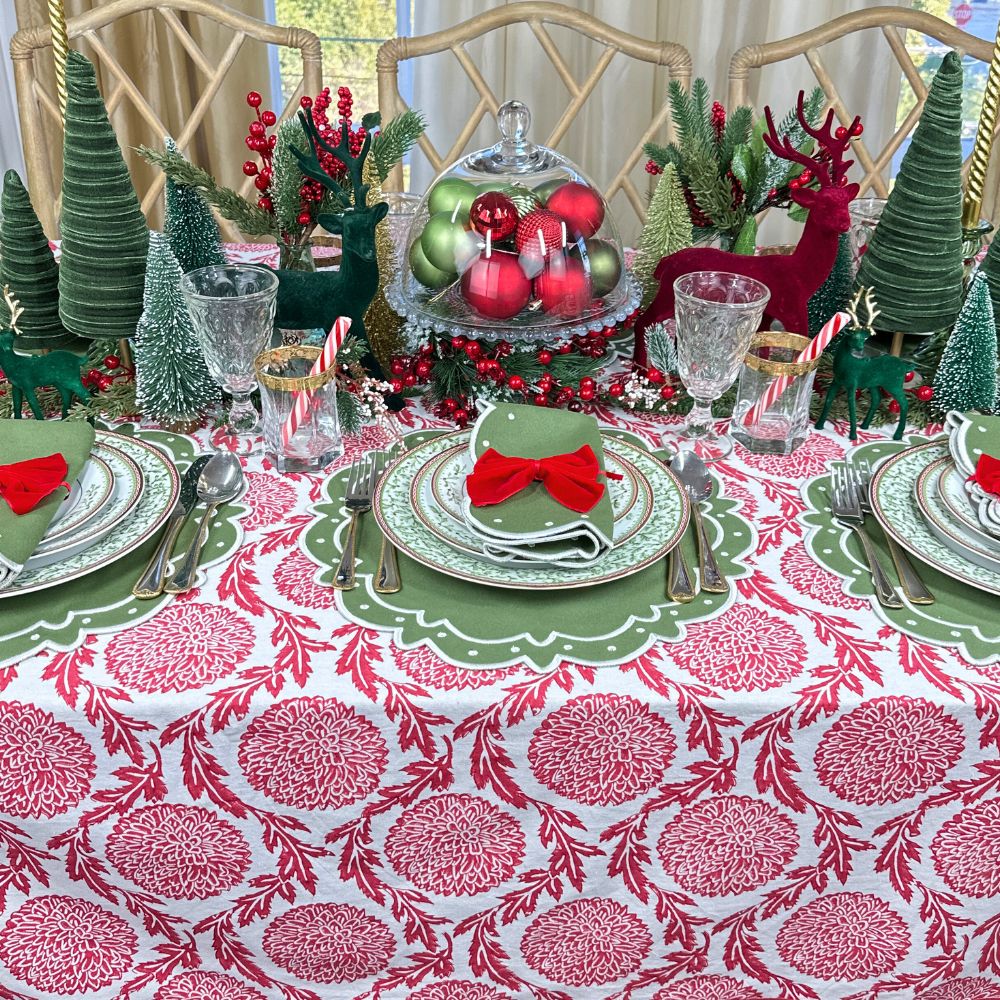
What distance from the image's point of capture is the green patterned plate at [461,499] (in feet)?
2.50

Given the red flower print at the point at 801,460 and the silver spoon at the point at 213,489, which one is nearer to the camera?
the silver spoon at the point at 213,489

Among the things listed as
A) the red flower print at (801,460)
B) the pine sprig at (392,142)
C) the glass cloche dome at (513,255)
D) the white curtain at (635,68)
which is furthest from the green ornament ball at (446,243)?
the white curtain at (635,68)

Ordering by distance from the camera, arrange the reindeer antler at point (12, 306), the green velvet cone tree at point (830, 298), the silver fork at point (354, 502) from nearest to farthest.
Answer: the silver fork at point (354, 502) → the reindeer antler at point (12, 306) → the green velvet cone tree at point (830, 298)

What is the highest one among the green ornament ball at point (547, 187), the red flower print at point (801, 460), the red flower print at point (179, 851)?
the green ornament ball at point (547, 187)

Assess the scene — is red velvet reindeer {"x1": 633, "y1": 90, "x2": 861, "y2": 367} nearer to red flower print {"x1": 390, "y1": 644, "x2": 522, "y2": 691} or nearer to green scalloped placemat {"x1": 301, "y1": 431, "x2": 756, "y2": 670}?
green scalloped placemat {"x1": 301, "y1": 431, "x2": 756, "y2": 670}

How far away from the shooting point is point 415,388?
3.46ft

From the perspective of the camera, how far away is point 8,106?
270 cm

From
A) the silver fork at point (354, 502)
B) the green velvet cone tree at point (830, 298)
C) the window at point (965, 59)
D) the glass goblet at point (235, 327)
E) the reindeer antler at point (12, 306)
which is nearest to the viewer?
the silver fork at point (354, 502)

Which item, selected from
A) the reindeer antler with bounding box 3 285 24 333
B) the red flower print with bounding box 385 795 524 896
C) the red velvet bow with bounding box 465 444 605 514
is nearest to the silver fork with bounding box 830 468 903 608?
the red velvet bow with bounding box 465 444 605 514

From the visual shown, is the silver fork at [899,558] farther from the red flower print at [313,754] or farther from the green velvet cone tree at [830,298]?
the red flower print at [313,754]

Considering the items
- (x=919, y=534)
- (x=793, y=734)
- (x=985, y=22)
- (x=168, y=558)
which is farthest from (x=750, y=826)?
(x=985, y=22)

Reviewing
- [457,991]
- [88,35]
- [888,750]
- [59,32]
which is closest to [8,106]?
[88,35]

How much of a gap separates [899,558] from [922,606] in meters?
0.06

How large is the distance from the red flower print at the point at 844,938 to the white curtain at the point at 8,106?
2582 mm
